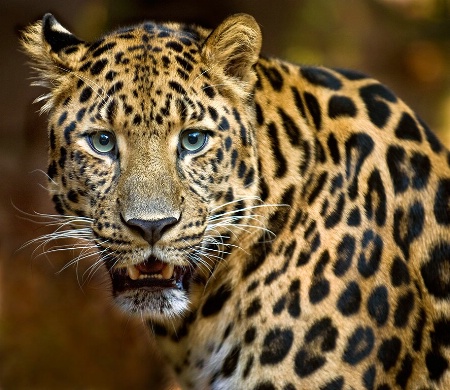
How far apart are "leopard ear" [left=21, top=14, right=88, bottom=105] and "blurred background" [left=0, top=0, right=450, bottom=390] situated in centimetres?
398

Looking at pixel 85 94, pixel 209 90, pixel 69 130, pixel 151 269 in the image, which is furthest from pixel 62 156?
pixel 209 90

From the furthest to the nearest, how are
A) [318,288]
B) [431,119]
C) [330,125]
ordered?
[431,119], [330,125], [318,288]

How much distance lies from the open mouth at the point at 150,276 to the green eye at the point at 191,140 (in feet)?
2.24

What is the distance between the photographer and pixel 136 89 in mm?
5066

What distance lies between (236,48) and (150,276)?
143cm

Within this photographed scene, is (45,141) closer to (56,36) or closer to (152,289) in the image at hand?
(56,36)

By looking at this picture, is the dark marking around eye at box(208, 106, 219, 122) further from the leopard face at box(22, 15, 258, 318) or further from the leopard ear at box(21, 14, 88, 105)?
the leopard ear at box(21, 14, 88, 105)

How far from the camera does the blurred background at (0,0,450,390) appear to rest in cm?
1095

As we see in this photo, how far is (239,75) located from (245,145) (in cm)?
41

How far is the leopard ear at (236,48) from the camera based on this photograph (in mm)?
5148

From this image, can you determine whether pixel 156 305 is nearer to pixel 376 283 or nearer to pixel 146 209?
pixel 146 209

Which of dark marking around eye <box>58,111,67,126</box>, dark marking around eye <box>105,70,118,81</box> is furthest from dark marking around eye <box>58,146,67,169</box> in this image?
dark marking around eye <box>105,70,118,81</box>

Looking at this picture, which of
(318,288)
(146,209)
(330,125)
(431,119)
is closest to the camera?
(146,209)

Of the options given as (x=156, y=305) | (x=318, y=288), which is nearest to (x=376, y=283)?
(x=318, y=288)
